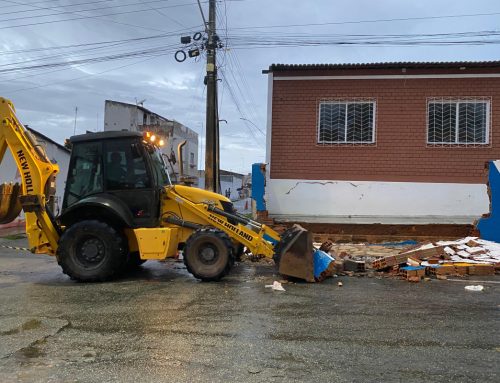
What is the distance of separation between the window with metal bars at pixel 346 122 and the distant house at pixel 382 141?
1.2 inches

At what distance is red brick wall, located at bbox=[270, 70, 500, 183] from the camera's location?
1436cm

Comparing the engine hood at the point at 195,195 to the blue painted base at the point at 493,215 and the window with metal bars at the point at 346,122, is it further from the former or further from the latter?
the blue painted base at the point at 493,215

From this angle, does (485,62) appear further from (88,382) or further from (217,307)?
(88,382)

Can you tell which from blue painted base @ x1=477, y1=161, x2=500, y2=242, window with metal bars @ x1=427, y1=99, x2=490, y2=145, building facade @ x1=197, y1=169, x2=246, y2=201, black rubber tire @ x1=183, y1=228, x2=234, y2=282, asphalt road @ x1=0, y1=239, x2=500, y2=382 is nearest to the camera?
asphalt road @ x1=0, y1=239, x2=500, y2=382

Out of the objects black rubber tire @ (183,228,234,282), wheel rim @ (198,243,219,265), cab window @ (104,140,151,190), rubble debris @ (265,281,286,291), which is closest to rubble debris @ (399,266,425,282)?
rubble debris @ (265,281,286,291)

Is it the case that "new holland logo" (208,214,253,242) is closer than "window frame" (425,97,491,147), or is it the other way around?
"new holland logo" (208,214,253,242)

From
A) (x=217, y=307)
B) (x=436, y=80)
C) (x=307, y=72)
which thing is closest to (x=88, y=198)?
(x=217, y=307)

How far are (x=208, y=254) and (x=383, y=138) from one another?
8072mm

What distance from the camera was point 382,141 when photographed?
14594mm

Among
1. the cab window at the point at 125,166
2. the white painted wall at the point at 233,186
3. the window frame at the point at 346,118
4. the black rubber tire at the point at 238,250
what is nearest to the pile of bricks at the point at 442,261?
the black rubber tire at the point at 238,250

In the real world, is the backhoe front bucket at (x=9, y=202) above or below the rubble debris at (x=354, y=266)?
above

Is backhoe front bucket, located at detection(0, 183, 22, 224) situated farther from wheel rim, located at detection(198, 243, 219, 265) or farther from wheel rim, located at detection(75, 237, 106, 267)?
wheel rim, located at detection(198, 243, 219, 265)

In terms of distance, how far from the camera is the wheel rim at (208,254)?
8.54 meters

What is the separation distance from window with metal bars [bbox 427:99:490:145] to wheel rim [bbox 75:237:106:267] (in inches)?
399
